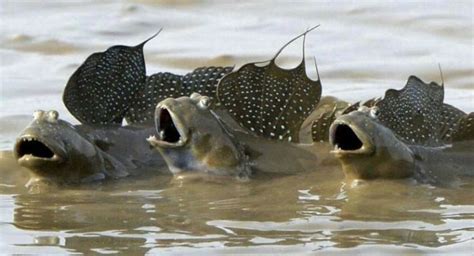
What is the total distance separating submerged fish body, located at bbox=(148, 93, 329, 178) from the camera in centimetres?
374

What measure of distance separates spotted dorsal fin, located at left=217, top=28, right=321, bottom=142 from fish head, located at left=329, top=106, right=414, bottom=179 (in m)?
0.39

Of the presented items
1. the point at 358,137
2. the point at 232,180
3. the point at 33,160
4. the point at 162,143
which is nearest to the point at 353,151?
the point at 358,137

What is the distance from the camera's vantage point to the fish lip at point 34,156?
12.1 feet

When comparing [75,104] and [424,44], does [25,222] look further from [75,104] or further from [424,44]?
[424,44]

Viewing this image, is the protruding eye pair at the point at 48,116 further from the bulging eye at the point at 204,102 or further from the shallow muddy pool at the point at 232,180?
the bulging eye at the point at 204,102

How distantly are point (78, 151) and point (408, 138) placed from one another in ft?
3.16

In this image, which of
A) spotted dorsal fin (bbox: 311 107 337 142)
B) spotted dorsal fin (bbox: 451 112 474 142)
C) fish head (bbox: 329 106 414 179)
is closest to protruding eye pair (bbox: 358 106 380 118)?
fish head (bbox: 329 106 414 179)

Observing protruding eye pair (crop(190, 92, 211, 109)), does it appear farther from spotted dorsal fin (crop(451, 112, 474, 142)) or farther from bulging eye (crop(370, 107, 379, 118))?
spotted dorsal fin (crop(451, 112, 474, 142))

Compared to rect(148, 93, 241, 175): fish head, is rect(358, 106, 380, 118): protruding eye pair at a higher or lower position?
higher

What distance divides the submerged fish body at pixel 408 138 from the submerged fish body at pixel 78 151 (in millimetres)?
687

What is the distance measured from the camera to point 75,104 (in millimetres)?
4121

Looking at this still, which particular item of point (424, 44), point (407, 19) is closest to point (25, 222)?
point (424, 44)

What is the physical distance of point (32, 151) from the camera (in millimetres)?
3803

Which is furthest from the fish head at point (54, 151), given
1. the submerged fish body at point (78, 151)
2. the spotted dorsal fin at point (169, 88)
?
the spotted dorsal fin at point (169, 88)
